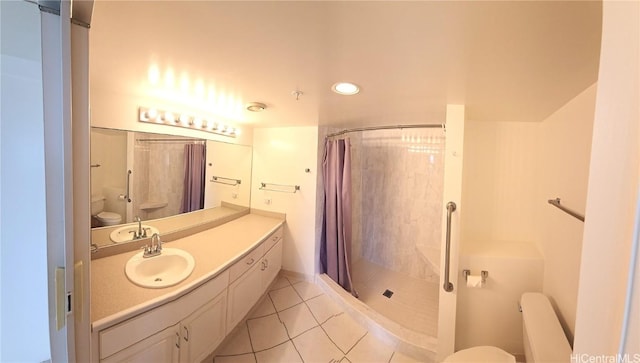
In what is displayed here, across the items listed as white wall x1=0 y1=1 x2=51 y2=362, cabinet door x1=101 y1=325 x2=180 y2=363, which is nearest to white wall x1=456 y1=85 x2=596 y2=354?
cabinet door x1=101 y1=325 x2=180 y2=363

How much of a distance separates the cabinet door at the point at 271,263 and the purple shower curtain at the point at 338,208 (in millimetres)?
607

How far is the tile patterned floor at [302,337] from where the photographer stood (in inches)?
64.1

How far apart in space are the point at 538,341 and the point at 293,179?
232 centimetres

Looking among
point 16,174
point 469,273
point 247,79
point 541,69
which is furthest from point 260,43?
point 469,273

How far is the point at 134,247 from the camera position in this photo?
1.59 metres

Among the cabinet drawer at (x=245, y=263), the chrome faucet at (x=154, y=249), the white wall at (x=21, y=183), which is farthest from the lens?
the cabinet drawer at (x=245, y=263)

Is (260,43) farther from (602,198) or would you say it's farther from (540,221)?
(540,221)

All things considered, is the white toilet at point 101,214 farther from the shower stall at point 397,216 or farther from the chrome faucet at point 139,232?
the shower stall at point 397,216

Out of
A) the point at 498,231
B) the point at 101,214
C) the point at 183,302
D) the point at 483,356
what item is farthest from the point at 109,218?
the point at 498,231

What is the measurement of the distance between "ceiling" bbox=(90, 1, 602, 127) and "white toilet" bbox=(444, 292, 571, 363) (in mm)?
1281

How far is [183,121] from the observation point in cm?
186

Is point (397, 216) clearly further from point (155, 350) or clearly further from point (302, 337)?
point (155, 350)

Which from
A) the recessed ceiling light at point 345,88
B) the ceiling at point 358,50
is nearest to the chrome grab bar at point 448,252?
the ceiling at point 358,50

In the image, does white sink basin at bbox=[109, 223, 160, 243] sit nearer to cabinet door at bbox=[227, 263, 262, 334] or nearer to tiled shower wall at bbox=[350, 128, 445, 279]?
cabinet door at bbox=[227, 263, 262, 334]
